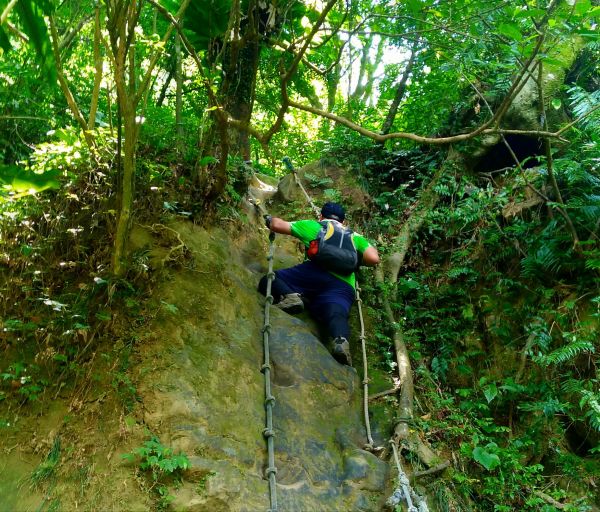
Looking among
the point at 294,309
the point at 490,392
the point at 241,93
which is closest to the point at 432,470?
the point at 490,392

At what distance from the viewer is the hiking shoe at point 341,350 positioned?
16.3 ft

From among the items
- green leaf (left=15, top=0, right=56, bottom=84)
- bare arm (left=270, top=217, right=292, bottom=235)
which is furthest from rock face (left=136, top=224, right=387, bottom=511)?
green leaf (left=15, top=0, right=56, bottom=84)

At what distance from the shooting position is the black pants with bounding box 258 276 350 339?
5172mm

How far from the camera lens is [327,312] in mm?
5305

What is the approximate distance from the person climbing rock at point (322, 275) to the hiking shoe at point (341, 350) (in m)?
0.18

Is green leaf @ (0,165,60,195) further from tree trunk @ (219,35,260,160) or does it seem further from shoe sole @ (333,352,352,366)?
tree trunk @ (219,35,260,160)

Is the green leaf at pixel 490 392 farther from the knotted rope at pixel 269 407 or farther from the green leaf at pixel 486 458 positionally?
the knotted rope at pixel 269 407

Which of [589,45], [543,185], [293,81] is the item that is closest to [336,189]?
[293,81]

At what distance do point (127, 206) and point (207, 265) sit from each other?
3.38 feet

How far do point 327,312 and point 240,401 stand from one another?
1.73m

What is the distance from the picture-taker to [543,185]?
241 inches

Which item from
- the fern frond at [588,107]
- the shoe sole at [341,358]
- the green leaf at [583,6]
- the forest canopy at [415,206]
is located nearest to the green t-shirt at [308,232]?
the forest canopy at [415,206]

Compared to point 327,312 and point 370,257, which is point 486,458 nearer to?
point 327,312

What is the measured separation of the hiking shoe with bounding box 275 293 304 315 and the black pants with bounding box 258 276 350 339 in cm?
6
